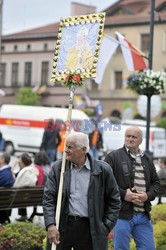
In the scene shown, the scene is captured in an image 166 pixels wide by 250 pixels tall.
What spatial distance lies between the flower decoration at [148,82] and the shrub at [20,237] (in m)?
7.01

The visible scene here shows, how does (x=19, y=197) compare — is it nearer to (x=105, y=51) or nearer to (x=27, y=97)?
(x=105, y=51)

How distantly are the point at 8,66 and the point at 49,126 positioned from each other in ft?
168

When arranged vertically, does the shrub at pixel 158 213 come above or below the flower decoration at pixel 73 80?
below

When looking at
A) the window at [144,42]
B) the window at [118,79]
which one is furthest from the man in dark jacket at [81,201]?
the window at [118,79]

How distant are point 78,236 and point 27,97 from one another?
61.0 meters

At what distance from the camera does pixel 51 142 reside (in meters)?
24.0

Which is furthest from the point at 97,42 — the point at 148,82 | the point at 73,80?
the point at 148,82

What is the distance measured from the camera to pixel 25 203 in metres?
11.4

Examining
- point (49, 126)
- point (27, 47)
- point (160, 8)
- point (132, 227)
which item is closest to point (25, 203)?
point (132, 227)

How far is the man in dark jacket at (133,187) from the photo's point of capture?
7309mm

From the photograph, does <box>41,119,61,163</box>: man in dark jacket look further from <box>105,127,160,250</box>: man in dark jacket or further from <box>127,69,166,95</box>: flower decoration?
<box>105,127,160,250</box>: man in dark jacket

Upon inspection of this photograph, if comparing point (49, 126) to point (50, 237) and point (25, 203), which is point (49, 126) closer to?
point (25, 203)

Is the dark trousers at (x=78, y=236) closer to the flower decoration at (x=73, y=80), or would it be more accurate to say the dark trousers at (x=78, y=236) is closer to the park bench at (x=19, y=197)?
the flower decoration at (x=73, y=80)

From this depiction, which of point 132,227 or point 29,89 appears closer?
point 132,227
